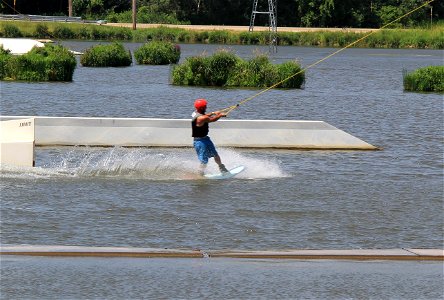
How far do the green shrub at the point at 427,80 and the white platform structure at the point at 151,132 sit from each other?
2355cm

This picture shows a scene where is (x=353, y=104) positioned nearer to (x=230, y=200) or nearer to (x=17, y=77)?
(x=17, y=77)

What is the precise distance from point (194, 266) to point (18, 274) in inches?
71.8

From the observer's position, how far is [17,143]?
2042 centimetres

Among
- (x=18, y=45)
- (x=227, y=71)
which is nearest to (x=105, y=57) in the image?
(x=18, y=45)

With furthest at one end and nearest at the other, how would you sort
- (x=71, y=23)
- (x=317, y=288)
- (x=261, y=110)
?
(x=71, y=23)
(x=261, y=110)
(x=317, y=288)

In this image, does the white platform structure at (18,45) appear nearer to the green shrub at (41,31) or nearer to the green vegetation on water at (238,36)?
the green shrub at (41,31)

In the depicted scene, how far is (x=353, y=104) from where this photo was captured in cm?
4300

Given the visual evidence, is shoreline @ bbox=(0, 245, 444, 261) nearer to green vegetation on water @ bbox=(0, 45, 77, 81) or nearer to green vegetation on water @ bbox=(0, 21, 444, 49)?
green vegetation on water @ bbox=(0, 45, 77, 81)

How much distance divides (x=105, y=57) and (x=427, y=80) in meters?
20.2

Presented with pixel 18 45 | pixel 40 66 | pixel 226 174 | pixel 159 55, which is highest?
pixel 18 45

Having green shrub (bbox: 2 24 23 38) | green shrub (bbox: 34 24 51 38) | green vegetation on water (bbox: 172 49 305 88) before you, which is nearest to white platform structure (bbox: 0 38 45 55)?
green vegetation on water (bbox: 172 49 305 88)

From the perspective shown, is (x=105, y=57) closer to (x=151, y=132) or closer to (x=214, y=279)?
(x=151, y=132)

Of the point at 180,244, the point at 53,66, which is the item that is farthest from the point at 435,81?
the point at 180,244

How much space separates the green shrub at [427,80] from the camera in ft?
159
